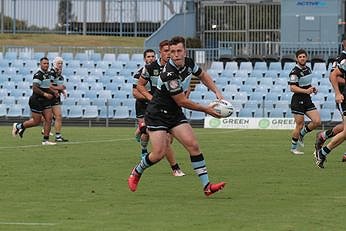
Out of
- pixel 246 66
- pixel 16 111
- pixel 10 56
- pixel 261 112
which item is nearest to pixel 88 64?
pixel 10 56

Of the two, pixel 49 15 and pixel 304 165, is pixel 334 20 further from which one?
pixel 304 165

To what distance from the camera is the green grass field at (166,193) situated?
1168 centimetres

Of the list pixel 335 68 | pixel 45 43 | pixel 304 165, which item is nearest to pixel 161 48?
pixel 335 68

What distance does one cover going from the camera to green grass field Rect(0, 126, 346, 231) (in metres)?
11.7

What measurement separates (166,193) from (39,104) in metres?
12.9

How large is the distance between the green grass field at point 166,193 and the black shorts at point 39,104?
2534 millimetres

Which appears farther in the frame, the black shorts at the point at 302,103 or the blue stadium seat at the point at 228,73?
the blue stadium seat at the point at 228,73

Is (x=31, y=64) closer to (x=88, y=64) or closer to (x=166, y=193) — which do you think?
(x=88, y=64)

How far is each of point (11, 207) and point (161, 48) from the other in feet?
14.0

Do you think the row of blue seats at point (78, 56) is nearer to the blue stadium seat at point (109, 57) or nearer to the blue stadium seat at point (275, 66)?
the blue stadium seat at point (109, 57)

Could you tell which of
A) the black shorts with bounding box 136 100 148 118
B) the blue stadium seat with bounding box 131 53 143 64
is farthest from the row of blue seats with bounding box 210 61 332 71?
the black shorts with bounding box 136 100 148 118

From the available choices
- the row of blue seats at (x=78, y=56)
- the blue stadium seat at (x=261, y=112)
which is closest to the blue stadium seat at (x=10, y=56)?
the row of blue seats at (x=78, y=56)

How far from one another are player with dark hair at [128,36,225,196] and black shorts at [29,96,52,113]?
1260 cm

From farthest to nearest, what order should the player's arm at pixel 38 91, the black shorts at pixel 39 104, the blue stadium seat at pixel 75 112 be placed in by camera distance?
the blue stadium seat at pixel 75 112 < the black shorts at pixel 39 104 < the player's arm at pixel 38 91
